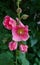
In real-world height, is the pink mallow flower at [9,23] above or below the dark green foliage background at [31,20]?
above

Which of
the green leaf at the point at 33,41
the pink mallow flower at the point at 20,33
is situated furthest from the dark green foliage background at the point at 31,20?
the pink mallow flower at the point at 20,33

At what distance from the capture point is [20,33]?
1.59 meters

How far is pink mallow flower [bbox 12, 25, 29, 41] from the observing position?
157 centimetres

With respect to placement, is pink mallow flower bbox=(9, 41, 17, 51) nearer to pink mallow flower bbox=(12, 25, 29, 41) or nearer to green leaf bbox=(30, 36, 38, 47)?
pink mallow flower bbox=(12, 25, 29, 41)

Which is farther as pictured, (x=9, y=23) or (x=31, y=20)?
(x=31, y=20)

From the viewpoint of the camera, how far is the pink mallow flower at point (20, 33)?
157cm

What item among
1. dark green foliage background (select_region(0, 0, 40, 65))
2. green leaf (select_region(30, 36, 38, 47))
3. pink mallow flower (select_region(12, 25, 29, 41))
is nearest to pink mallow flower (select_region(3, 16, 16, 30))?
pink mallow flower (select_region(12, 25, 29, 41))

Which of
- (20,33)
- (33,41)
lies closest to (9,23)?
(20,33)

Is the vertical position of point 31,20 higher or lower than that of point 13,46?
lower

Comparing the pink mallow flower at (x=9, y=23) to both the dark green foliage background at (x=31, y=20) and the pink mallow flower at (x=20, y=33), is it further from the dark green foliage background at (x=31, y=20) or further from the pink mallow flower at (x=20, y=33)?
the dark green foliage background at (x=31, y=20)

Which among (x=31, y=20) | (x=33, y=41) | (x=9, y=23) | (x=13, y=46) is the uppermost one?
(x=9, y=23)

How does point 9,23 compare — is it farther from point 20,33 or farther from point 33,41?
point 33,41

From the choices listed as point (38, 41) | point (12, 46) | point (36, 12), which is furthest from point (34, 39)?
point (12, 46)

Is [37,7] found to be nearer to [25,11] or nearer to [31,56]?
[25,11]
